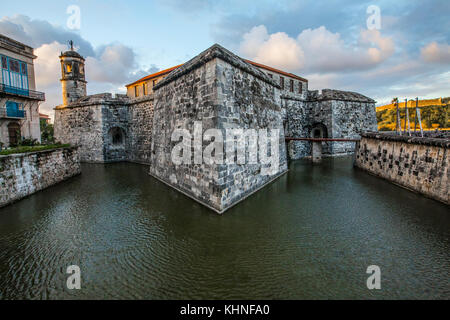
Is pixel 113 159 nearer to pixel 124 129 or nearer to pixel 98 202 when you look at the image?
pixel 124 129

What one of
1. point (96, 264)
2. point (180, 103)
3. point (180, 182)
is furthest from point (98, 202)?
point (180, 103)

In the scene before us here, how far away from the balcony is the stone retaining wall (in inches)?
236

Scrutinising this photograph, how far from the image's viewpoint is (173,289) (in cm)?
354

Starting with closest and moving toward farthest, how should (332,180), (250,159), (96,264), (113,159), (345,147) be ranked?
(96,264), (250,159), (332,180), (113,159), (345,147)

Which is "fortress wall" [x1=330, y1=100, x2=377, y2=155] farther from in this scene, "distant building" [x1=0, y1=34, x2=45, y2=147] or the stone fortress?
"distant building" [x1=0, y1=34, x2=45, y2=147]

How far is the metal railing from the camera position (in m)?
13.2

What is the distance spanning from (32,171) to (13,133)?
8.66m

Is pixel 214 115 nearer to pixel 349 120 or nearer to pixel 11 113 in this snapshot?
pixel 11 113

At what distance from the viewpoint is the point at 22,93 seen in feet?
46.8

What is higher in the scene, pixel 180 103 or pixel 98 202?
pixel 180 103

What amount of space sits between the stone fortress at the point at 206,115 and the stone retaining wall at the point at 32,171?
3.96 m

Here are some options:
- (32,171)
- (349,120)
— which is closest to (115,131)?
(32,171)
